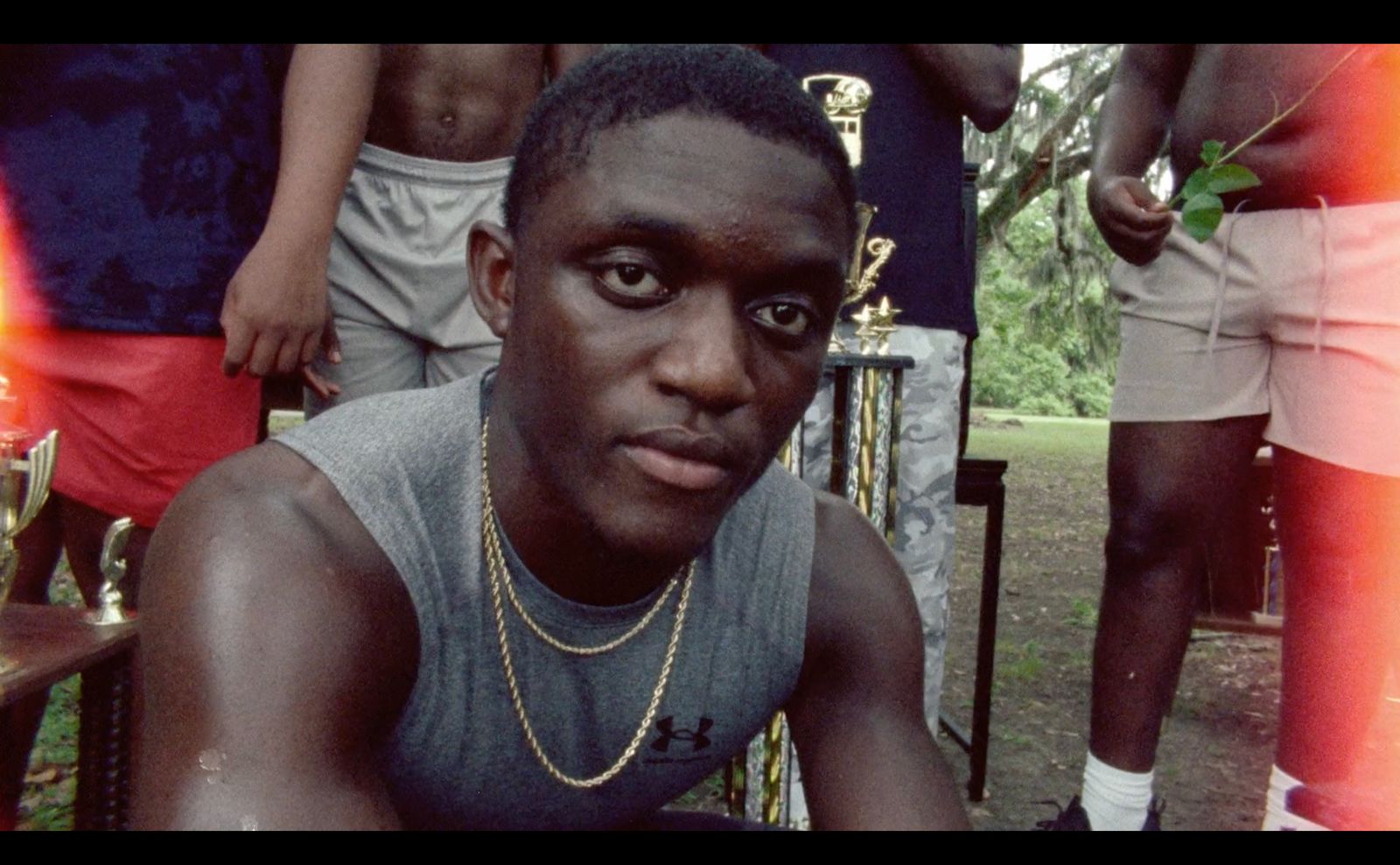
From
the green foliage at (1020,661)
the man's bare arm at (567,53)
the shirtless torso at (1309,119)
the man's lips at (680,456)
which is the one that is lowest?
the green foliage at (1020,661)

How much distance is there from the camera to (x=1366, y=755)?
A: 97.3 inches

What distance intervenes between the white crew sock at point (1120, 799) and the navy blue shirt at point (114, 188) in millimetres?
2222

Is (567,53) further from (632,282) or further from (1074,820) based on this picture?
(1074,820)

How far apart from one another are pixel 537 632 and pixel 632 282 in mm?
508

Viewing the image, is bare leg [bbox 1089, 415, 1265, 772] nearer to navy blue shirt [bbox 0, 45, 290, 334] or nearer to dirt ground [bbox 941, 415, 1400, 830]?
dirt ground [bbox 941, 415, 1400, 830]

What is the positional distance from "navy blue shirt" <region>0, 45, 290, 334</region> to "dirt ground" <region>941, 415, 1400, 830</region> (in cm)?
270

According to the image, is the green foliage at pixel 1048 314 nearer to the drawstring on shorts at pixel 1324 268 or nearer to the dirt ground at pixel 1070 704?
the dirt ground at pixel 1070 704

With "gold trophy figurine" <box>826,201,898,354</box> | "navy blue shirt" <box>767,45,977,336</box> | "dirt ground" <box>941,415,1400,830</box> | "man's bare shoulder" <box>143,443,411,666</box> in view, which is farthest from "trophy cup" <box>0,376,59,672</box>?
"dirt ground" <box>941,415,1400,830</box>

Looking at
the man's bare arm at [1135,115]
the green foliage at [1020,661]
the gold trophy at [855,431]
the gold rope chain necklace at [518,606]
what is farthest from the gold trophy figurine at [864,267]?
the green foliage at [1020,661]

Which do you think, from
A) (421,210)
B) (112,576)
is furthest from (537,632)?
(421,210)

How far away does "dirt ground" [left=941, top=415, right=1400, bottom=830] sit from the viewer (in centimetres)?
353

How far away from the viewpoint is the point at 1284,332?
251 cm

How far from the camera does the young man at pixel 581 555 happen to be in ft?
4.07
